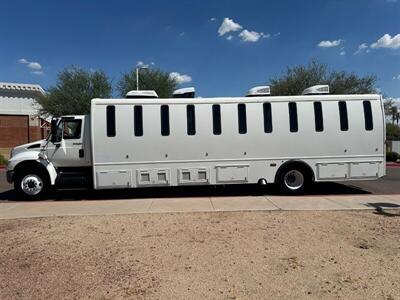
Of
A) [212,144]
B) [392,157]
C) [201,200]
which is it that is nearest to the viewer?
[201,200]

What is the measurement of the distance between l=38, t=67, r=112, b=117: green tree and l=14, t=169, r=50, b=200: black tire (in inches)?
883

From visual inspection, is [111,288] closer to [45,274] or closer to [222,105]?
[45,274]

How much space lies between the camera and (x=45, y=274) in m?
5.20

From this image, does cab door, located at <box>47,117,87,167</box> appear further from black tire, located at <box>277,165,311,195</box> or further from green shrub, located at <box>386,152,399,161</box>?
green shrub, located at <box>386,152,399,161</box>

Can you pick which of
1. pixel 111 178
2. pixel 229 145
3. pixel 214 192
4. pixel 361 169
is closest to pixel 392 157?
pixel 361 169

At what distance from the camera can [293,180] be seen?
11938mm

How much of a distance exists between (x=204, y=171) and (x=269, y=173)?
1934 mm

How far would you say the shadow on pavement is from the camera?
8812mm

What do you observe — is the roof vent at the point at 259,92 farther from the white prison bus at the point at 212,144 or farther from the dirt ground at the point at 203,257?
the dirt ground at the point at 203,257

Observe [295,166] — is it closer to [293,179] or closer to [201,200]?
[293,179]

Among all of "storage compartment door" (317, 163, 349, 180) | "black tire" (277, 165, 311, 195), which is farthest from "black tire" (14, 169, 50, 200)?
"storage compartment door" (317, 163, 349, 180)

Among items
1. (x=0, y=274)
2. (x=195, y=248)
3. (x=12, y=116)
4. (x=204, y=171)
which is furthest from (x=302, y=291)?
(x=12, y=116)

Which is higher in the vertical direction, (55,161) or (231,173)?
(55,161)

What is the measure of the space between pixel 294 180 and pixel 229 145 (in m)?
2.29
